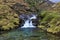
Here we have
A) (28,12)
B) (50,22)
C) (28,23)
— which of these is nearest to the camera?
(50,22)

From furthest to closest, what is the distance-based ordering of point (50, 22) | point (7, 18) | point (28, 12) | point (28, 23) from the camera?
point (28, 12) → point (28, 23) → point (7, 18) → point (50, 22)

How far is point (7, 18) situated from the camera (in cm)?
5297

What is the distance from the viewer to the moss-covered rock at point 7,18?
48844mm

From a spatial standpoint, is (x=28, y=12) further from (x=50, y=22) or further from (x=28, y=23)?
(x=50, y=22)

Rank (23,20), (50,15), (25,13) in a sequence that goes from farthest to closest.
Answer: (25,13)
(23,20)
(50,15)

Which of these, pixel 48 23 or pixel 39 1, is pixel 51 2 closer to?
pixel 39 1

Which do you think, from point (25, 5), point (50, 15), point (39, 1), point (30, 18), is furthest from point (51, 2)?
point (50, 15)

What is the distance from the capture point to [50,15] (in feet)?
170

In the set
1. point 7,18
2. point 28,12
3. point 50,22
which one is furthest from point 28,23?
point 50,22

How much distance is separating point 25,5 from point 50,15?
1450cm

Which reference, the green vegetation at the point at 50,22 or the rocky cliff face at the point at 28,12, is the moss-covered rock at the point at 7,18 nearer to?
the rocky cliff face at the point at 28,12

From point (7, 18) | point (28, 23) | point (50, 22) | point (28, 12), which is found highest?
point (7, 18)

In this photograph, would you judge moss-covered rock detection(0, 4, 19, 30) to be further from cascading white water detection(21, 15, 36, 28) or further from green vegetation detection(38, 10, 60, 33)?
green vegetation detection(38, 10, 60, 33)

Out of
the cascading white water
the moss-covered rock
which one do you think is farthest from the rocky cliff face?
the cascading white water
